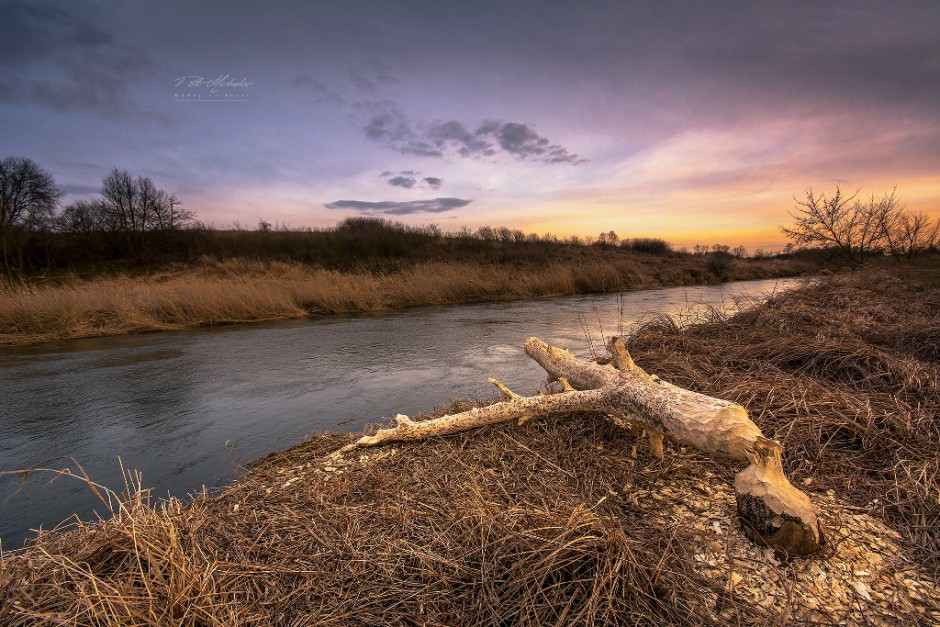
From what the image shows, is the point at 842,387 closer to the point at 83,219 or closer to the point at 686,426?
the point at 686,426

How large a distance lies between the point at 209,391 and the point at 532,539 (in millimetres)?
5339

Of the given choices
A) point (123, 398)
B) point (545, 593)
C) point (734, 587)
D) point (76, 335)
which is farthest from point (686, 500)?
point (76, 335)

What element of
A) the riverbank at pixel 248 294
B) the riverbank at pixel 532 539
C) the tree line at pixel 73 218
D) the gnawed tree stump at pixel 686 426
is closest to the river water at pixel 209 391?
the riverbank at pixel 532 539

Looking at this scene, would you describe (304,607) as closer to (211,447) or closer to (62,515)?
(62,515)

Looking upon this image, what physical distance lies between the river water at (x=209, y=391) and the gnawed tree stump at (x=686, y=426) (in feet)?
5.16

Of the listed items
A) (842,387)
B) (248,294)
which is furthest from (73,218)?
(842,387)

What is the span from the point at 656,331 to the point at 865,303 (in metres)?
4.12

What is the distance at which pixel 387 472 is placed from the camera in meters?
2.64

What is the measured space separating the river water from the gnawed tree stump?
1.57 m

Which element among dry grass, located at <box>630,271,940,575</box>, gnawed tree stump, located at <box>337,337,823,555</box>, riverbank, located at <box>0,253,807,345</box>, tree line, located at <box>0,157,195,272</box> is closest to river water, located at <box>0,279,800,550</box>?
riverbank, located at <box>0,253,807,345</box>

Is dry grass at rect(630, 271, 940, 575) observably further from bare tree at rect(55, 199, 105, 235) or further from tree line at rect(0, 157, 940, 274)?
bare tree at rect(55, 199, 105, 235)

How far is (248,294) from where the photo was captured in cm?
1216

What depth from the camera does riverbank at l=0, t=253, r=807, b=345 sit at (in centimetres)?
1016

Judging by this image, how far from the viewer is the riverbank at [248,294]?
1016 centimetres
